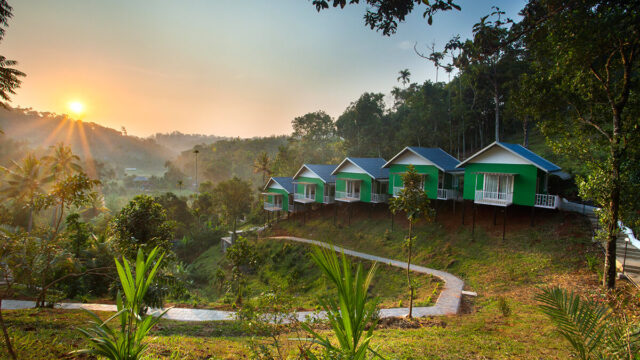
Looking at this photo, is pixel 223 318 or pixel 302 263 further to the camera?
pixel 302 263

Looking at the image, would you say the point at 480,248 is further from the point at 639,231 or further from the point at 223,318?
the point at 223,318

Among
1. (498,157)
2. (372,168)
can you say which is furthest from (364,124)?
(498,157)

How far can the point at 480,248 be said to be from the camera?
51.5 ft

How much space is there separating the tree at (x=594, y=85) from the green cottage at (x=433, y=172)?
368 inches

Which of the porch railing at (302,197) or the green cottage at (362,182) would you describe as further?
the porch railing at (302,197)

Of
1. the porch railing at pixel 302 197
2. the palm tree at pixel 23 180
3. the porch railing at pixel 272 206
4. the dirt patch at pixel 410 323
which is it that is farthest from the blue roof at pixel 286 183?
the dirt patch at pixel 410 323

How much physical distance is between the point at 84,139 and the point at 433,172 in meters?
103

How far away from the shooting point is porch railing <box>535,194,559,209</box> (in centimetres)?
1542

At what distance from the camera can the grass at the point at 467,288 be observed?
5578mm

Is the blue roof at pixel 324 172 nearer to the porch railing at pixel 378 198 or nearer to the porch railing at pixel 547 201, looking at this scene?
the porch railing at pixel 378 198

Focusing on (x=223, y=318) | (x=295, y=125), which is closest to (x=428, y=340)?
(x=223, y=318)

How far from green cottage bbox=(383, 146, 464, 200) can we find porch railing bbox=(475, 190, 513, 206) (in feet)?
8.43

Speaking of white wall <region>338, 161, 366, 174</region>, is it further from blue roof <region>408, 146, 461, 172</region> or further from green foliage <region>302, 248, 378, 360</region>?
green foliage <region>302, 248, 378, 360</region>

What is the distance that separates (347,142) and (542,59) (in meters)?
34.5
